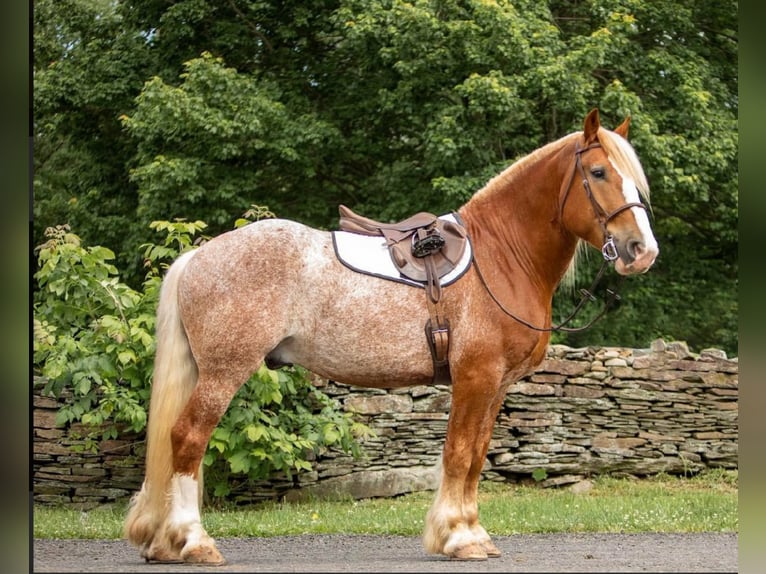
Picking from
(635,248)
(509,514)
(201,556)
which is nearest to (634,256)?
(635,248)

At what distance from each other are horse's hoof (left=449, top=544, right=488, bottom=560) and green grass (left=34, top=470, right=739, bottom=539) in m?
1.82

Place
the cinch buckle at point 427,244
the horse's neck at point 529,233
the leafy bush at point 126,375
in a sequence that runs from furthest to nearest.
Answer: the leafy bush at point 126,375
the horse's neck at point 529,233
the cinch buckle at point 427,244

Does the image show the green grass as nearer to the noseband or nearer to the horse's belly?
the horse's belly

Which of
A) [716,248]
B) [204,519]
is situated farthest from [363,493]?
[716,248]

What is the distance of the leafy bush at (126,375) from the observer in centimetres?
785

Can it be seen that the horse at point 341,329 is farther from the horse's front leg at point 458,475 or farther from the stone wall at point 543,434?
the stone wall at point 543,434

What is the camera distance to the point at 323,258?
17.0 ft

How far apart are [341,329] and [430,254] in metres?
0.66

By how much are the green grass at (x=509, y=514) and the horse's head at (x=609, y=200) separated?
9.03 ft

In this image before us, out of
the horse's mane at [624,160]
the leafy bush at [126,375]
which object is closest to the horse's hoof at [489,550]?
the horse's mane at [624,160]

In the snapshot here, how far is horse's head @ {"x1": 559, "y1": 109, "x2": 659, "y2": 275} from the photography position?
495cm

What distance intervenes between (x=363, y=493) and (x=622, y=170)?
4986 millimetres

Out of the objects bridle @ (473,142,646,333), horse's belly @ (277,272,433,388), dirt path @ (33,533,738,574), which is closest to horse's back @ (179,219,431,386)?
horse's belly @ (277,272,433,388)

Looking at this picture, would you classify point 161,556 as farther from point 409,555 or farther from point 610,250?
point 610,250
